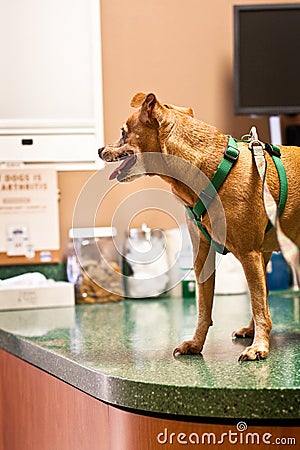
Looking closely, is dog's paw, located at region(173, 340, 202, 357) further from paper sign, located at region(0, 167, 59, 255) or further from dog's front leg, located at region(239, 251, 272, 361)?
paper sign, located at region(0, 167, 59, 255)

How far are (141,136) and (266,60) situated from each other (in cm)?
140

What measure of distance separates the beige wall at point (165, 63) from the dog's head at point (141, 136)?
129cm

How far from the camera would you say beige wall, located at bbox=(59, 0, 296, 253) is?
9.30ft

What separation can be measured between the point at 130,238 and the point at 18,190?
366 mm

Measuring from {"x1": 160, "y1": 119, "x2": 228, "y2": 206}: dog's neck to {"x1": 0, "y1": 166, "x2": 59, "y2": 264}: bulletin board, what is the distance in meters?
1.29

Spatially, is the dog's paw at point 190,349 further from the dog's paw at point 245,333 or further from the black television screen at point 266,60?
the black television screen at point 266,60

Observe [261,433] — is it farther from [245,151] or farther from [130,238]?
[130,238]

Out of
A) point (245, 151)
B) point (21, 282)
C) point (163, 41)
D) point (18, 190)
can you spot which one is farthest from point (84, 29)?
point (245, 151)

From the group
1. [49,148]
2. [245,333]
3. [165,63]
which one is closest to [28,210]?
[49,148]

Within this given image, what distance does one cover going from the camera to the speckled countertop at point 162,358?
129 centimetres

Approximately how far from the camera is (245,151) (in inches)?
60.4

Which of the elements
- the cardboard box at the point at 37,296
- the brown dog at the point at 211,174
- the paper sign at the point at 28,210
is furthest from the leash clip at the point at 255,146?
the paper sign at the point at 28,210

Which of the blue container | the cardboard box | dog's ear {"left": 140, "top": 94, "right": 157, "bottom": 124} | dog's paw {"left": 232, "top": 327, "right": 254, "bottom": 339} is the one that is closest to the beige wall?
the cardboard box

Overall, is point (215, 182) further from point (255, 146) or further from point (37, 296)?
point (37, 296)
